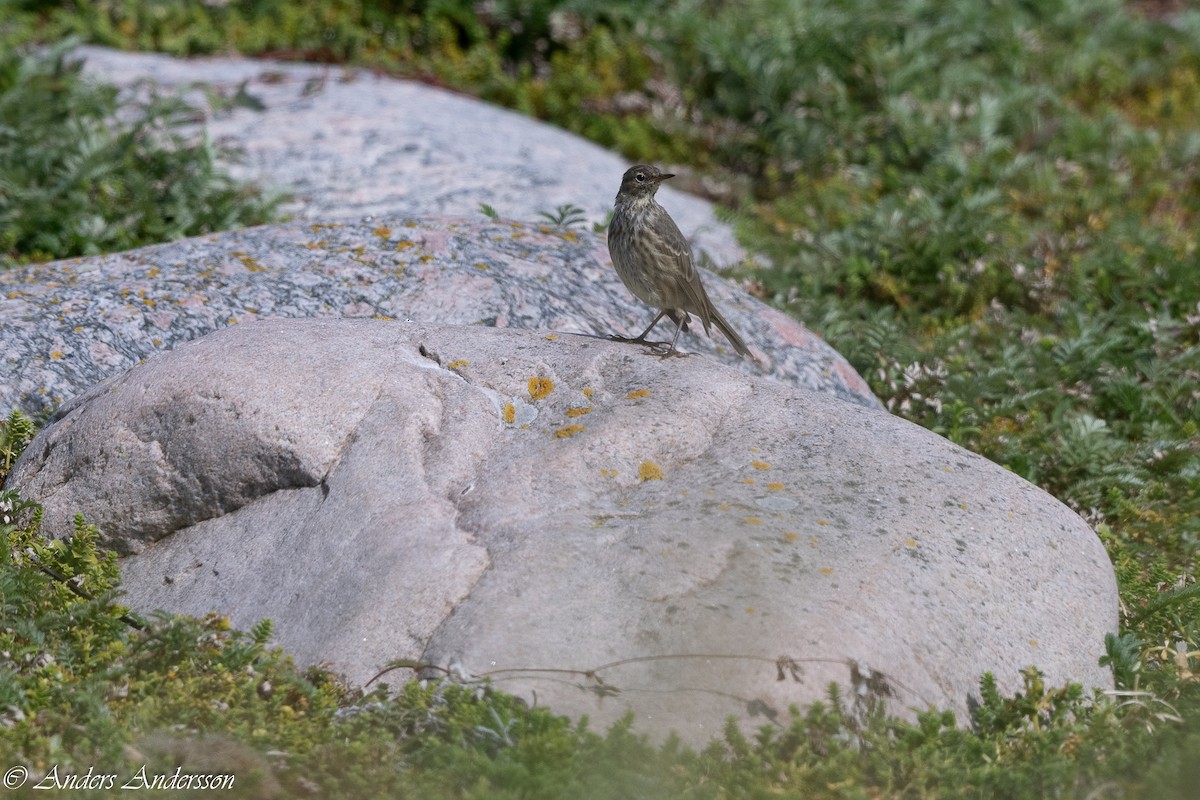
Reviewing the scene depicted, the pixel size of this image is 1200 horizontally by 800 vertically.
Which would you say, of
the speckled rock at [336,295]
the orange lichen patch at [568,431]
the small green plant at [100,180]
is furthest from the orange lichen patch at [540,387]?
the small green plant at [100,180]

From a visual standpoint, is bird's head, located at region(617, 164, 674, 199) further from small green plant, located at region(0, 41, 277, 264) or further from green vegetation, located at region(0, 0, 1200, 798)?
small green plant, located at region(0, 41, 277, 264)

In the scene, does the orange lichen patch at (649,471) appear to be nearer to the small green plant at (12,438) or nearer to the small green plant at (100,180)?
the small green plant at (12,438)

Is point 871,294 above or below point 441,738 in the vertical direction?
below

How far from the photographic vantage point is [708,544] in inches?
213

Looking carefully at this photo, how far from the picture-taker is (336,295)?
26.2 ft

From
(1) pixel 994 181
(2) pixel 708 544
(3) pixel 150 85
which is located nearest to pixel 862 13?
(1) pixel 994 181

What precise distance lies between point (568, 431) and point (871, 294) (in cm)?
545

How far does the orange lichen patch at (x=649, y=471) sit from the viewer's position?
5.96 metres

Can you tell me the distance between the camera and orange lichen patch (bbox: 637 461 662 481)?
596 cm

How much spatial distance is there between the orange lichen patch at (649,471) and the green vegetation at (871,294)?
150cm

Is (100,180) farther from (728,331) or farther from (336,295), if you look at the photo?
(728,331)

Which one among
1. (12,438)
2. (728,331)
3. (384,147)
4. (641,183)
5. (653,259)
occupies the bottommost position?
(12,438)

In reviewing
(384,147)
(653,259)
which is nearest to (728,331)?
(653,259)

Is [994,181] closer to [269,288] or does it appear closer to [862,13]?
[862,13]
